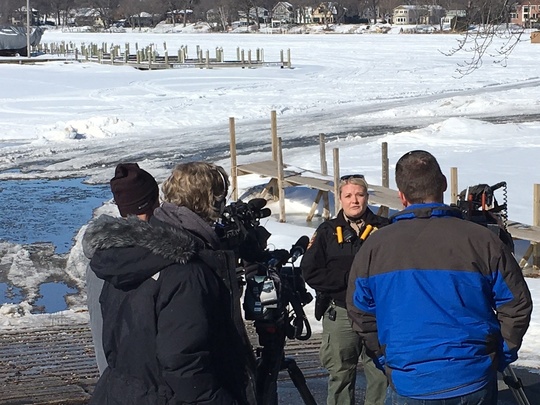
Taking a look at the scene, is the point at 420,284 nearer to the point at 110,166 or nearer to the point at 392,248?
the point at 392,248

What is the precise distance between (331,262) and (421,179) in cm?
138

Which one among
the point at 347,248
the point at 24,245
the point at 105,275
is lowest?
the point at 24,245

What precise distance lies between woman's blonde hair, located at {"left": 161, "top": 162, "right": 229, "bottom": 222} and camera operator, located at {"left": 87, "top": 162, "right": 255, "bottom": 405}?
70mm

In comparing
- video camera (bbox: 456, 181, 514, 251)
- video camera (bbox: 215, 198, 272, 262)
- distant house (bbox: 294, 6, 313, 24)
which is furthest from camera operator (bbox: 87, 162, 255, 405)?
distant house (bbox: 294, 6, 313, 24)

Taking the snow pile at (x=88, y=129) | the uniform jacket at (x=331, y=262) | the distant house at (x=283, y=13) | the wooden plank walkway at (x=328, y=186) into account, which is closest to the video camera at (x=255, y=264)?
the uniform jacket at (x=331, y=262)

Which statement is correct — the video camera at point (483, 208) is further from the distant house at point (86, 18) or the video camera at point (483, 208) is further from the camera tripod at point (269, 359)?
the distant house at point (86, 18)

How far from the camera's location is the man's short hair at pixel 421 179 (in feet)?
10.8

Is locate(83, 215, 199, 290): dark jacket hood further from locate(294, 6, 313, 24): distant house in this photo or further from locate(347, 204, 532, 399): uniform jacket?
locate(294, 6, 313, 24): distant house

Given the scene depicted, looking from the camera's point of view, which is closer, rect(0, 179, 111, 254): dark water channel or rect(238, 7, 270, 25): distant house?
rect(0, 179, 111, 254): dark water channel

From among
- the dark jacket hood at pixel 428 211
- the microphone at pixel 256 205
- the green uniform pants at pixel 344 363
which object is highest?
the dark jacket hood at pixel 428 211

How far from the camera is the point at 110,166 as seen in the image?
18312 millimetres

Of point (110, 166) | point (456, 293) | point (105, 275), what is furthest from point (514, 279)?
point (110, 166)

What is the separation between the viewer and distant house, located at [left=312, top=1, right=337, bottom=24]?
330 ft

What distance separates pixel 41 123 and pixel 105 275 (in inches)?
921
